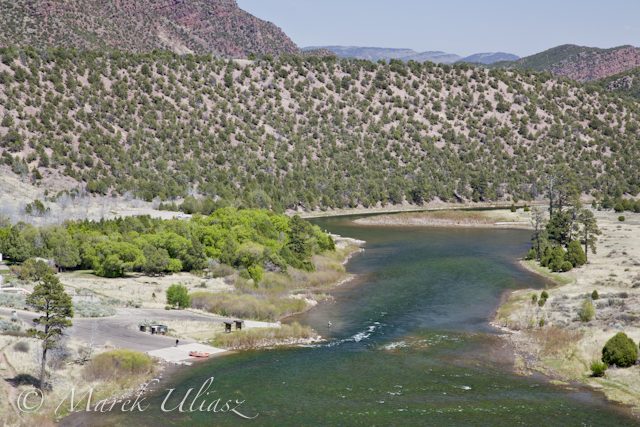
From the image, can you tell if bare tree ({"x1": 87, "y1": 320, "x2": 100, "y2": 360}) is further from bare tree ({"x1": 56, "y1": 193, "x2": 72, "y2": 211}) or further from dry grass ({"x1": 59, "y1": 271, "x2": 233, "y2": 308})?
bare tree ({"x1": 56, "y1": 193, "x2": 72, "y2": 211})

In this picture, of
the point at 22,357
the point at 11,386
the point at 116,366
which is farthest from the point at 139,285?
the point at 11,386

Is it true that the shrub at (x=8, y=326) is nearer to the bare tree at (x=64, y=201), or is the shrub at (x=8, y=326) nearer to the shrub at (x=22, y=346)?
the shrub at (x=22, y=346)

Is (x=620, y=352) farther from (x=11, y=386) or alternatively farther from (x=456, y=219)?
(x=456, y=219)

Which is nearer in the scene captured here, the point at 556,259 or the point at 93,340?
the point at 93,340

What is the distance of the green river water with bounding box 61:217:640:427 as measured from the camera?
117 ft

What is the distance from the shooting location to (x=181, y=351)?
46969 mm

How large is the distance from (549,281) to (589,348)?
30219 millimetres

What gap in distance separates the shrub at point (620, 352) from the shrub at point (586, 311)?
9434mm

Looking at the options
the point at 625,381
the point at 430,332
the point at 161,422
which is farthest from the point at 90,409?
the point at 625,381

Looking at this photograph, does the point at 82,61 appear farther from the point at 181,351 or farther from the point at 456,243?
the point at 181,351

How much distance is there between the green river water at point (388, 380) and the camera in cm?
3553

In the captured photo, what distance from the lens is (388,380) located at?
4153cm

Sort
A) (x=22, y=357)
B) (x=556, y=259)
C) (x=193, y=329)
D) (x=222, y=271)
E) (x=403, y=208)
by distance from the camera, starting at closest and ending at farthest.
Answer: (x=22, y=357)
(x=193, y=329)
(x=222, y=271)
(x=556, y=259)
(x=403, y=208)

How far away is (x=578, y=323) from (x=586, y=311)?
1.85 m
